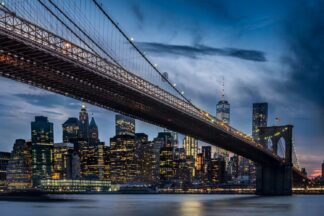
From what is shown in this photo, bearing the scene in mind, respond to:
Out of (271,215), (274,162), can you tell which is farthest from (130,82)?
(274,162)

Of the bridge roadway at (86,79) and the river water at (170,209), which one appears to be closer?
the bridge roadway at (86,79)

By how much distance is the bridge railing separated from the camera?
31.7m

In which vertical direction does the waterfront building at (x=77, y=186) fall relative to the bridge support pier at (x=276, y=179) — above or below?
below

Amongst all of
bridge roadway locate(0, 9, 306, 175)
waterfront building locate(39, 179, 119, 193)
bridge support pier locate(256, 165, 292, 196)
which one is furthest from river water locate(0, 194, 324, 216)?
waterfront building locate(39, 179, 119, 193)

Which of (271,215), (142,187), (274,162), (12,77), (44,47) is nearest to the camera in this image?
(44,47)

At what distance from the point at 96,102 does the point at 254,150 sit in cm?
3866

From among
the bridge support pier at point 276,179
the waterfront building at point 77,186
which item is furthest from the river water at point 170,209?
the waterfront building at point 77,186

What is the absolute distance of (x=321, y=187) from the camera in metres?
141

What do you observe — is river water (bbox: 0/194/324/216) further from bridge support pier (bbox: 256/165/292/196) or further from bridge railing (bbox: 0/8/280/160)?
bridge support pier (bbox: 256/165/292/196)

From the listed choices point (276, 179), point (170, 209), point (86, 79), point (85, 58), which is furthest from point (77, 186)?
point (85, 58)

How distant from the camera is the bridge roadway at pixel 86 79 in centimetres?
3331

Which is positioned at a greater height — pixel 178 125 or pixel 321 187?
pixel 178 125

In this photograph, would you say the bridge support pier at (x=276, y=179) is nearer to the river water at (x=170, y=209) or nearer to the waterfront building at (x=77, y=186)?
the river water at (x=170, y=209)

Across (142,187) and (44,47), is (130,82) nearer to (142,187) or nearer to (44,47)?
(44,47)
